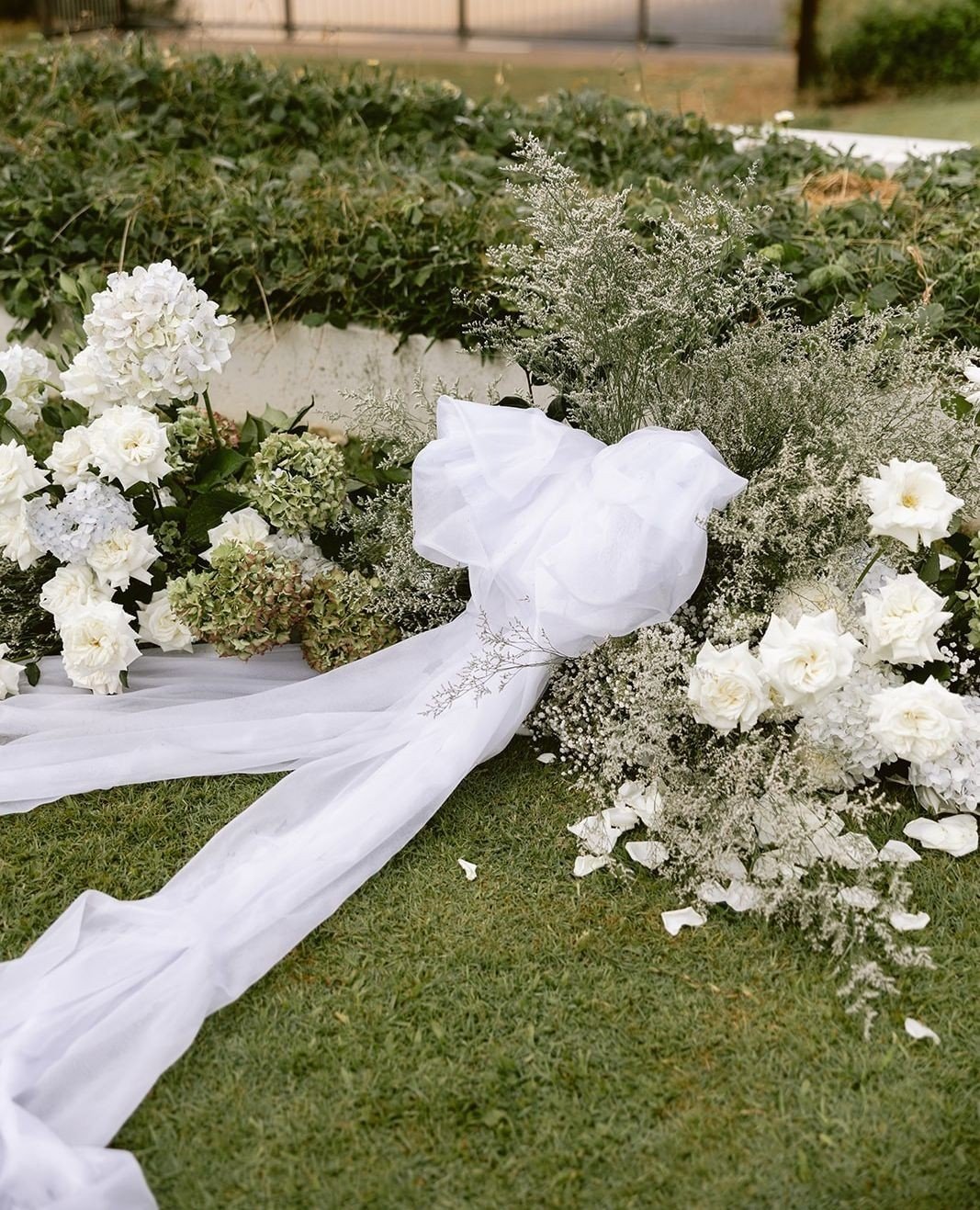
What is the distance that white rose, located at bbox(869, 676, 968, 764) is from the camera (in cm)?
258

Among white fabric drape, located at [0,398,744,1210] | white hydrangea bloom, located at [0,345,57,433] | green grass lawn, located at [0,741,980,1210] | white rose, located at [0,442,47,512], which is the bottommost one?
green grass lawn, located at [0,741,980,1210]

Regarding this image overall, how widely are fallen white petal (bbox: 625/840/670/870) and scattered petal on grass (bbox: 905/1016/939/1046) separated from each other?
581 mm

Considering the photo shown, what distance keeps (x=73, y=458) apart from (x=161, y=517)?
0.27 metres

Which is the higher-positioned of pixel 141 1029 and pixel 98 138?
pixel 98 138

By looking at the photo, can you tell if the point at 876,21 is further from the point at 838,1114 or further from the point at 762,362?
the point at 838,1114

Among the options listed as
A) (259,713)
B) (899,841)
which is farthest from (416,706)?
(899,841)

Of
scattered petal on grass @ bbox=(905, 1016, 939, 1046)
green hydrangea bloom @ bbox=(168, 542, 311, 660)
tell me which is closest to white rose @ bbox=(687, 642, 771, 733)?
scattered petal on grass @ bbox=(905, 1016, 939, 1046)

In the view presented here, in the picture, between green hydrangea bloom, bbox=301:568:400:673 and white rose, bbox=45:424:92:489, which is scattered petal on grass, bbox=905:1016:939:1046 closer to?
green hydrangea bloom, bbox=301:568:400:673

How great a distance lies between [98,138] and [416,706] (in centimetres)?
390

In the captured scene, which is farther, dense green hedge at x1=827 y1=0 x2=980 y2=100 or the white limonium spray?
dense green hedge at x1=827 y1=0 x2=980 y2=100

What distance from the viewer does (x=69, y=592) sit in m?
3.16

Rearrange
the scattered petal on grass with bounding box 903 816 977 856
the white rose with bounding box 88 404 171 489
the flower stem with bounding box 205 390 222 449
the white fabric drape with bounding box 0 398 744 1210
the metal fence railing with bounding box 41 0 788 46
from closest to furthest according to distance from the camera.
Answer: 1. the white fabric drape with bounding box 0 398 744 1210
2. the scattered petal on grass with bounding box 903 816 977 856
3. the white rose with bounding box 88 404 171 489
4. the flower stem with bounding box 205 390 222 449
5. the metal fence railing with bounding box 41 0 788 46

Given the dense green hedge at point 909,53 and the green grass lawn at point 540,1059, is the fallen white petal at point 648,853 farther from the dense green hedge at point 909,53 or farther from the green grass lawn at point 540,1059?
the dense green hedge at point 909,53

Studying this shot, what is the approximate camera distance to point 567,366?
A: 335 centimetres
